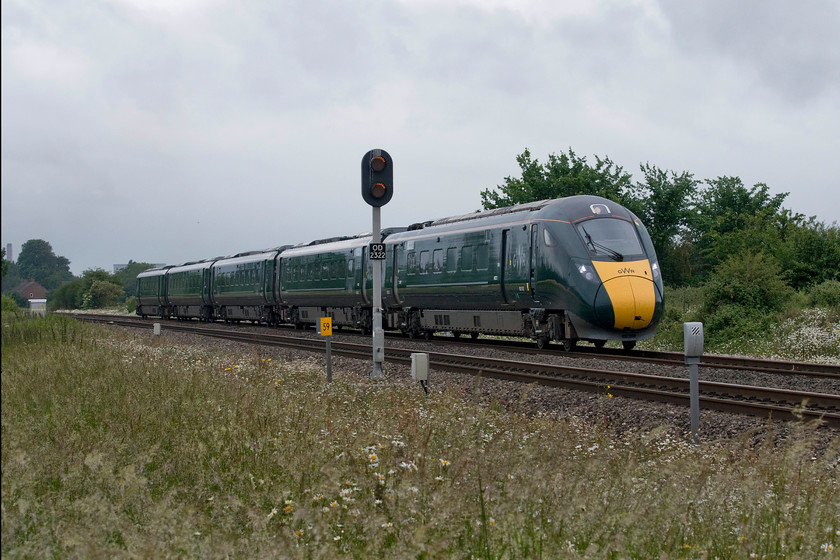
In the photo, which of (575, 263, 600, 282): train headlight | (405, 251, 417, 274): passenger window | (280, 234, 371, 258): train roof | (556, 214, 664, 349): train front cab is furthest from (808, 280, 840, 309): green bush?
(280, 234, 371, 258): train roof

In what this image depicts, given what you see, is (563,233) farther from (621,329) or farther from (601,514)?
(601,514)

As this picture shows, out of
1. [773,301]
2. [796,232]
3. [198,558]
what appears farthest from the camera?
[796,232]

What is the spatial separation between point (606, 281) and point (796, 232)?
15.5 m

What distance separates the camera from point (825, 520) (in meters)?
4.96

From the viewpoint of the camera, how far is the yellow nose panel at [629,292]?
16016 mm

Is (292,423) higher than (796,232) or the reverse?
the reverse

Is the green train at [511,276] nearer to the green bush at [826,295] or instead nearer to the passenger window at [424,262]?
the passenger window at [424,262]

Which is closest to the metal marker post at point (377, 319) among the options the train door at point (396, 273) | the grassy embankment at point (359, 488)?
the grassy embankment at point (359, 488)

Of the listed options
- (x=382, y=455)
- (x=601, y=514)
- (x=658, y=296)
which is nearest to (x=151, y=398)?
(x=382, y=455)

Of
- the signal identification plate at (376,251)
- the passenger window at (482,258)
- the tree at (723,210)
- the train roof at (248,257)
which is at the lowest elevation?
the signal identification plate at (376,251)

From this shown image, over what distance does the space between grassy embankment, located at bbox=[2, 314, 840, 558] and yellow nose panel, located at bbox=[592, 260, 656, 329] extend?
8.35 m

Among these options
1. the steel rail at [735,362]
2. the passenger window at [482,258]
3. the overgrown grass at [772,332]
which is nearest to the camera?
the steel rail at [735,362]

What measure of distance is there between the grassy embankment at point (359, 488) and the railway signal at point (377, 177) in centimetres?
549

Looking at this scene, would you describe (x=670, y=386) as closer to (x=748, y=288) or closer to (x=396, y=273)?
(x=748, y=288)
